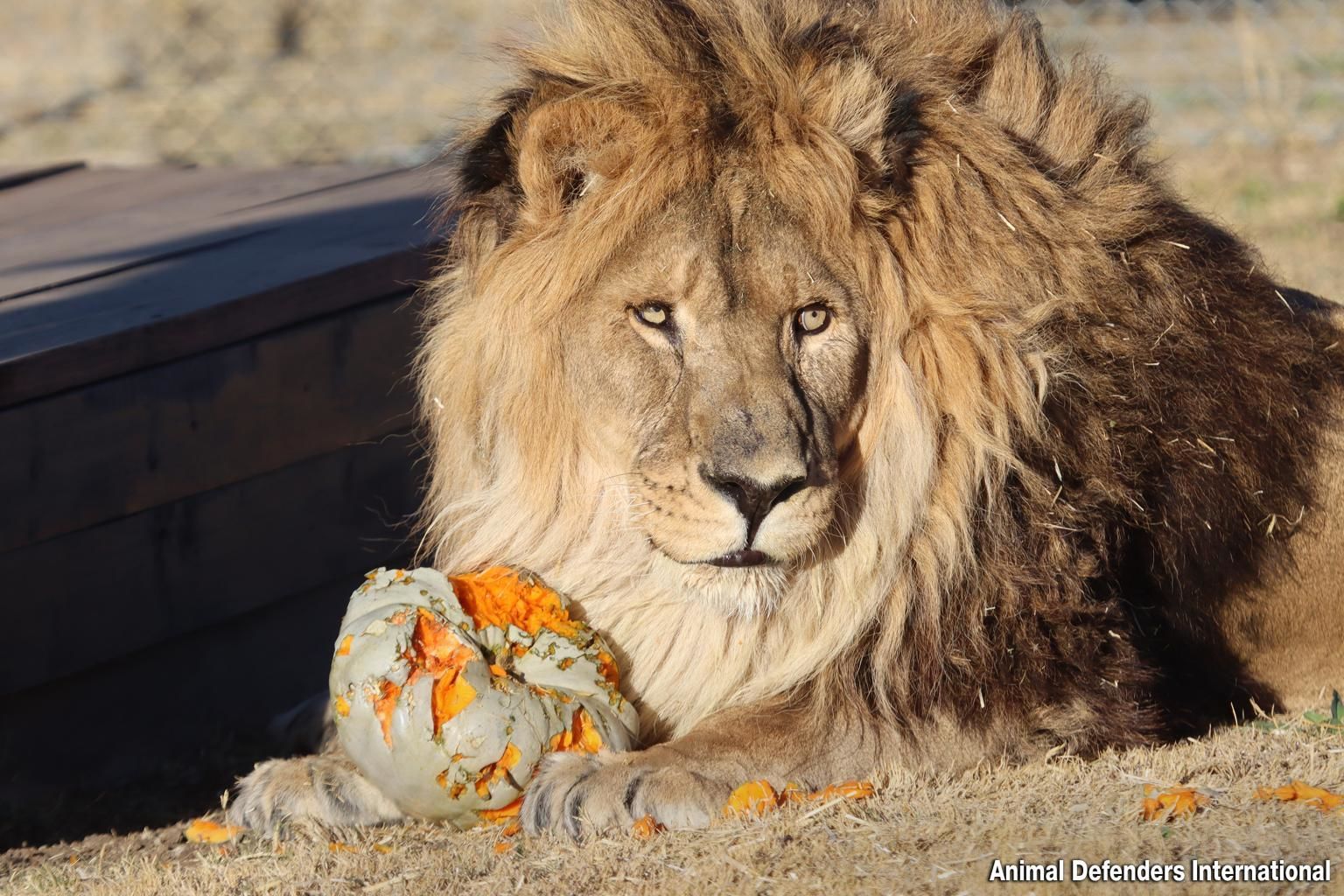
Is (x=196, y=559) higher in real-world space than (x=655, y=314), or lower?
lower

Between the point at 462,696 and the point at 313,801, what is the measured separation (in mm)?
448

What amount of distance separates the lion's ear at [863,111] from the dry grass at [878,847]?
119 centimetres

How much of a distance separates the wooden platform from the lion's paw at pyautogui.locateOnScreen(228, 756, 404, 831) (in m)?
0.86

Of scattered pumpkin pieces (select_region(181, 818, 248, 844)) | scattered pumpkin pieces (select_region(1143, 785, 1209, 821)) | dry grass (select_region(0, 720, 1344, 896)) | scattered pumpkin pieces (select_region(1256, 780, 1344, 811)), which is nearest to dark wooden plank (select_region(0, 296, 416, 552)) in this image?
scattered pumpkin pieces (select_region(181, 818, 248, 844))

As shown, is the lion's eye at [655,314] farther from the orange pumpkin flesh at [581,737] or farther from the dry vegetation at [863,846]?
the dry vegetation at [863,846]

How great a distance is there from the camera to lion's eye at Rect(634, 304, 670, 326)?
311 cm

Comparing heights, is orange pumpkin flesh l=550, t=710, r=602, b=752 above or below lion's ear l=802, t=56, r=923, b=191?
below

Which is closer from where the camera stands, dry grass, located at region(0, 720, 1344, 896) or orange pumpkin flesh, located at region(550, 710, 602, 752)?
dry grass, located at region(0, 720, 1344, 896)

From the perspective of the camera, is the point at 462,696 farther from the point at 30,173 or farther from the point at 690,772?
the point at 30,173

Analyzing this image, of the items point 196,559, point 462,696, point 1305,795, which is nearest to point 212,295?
point 196,559

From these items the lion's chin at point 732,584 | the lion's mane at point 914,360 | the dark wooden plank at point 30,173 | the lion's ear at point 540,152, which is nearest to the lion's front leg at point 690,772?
the lion's mane at point 914,360

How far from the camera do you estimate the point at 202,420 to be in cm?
426

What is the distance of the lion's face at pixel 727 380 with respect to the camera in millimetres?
2932

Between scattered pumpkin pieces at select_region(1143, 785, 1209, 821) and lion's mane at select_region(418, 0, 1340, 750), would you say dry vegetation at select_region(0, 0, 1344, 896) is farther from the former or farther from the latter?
lion's mane at select_region(418, 0, 1340, 750)
